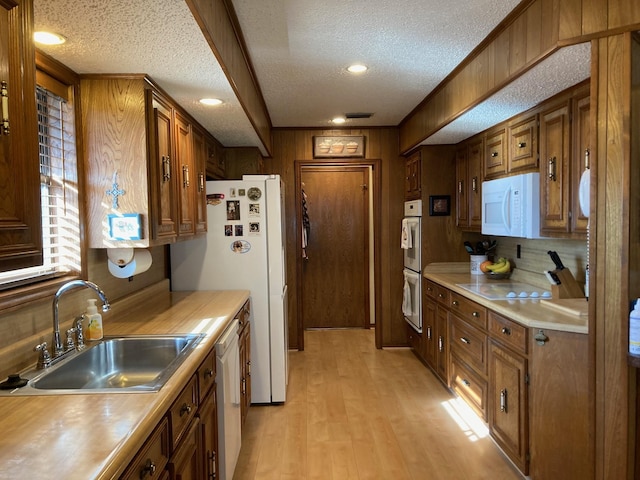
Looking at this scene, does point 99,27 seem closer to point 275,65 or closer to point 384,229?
point 275,65

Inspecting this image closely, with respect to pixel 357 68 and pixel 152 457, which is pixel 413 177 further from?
pixel 152 457

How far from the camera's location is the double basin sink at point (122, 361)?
1.82m

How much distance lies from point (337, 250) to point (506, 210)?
310cm

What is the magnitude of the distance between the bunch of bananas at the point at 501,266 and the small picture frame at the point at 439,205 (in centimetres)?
74

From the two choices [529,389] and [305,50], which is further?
[305,50]

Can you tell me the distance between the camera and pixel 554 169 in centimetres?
262

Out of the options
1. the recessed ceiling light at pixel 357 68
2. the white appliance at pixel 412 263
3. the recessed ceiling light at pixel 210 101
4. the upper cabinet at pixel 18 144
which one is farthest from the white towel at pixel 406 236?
the upper cabinet at pixel 18 144

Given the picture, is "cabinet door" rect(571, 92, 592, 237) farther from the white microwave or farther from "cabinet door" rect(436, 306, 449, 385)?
"cabinet door" rect(436, 306, 449, 385)

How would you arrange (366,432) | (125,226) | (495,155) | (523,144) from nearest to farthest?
(125,226) → (523,144) → (366,432) → (495,155)

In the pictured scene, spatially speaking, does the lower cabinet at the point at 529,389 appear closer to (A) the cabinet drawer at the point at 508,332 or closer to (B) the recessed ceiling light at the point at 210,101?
(A) the cabinet drawer at the point at 508,332

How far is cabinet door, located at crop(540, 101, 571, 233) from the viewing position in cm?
252

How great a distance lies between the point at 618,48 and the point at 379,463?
2.37m

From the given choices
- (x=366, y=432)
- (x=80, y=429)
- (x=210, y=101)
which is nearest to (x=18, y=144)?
(x=80, y=429)

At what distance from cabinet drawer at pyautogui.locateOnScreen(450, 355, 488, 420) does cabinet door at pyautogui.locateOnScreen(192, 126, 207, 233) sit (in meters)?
2.11
